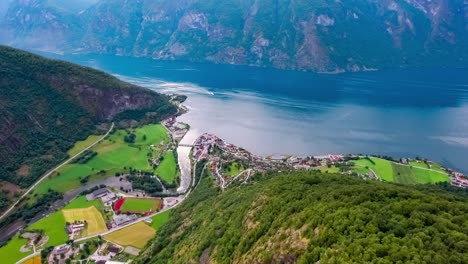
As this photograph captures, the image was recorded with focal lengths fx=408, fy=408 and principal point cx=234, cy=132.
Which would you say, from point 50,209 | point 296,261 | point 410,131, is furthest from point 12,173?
point 410,131

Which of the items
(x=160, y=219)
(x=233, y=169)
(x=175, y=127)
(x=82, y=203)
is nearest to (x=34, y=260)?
(x=82, y=203)

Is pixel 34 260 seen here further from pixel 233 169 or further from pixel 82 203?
pixel 233 169

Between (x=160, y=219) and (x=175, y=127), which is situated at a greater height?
(x=175, y=127)

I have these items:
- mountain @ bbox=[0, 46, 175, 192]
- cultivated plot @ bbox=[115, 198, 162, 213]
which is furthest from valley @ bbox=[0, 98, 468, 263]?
mountain @ bbox=[0, 46, 175, 192]

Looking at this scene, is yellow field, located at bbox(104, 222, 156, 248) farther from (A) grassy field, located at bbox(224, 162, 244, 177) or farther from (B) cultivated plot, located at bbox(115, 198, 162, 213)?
(A) grassy field, located at bbox(224, 162, 244, 177)

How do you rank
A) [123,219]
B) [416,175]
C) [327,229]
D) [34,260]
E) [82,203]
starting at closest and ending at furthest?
[327,229] → [34,260] → [123,219] → [82,203] → [416,175]

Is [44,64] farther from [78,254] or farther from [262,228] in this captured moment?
[262,228]
